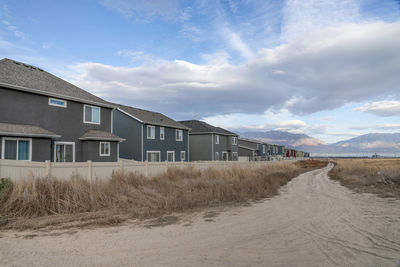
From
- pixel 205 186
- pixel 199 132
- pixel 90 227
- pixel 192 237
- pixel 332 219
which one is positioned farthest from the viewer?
pixel 199 132

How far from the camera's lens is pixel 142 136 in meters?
29.3

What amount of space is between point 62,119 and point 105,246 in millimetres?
15679

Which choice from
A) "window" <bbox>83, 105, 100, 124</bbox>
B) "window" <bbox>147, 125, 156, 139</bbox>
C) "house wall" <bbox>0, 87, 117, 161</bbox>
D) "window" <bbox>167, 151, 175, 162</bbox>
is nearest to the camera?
"house wall" <bbox>0, 87, 117, 161</bbox>

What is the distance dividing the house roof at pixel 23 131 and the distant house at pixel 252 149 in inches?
1596

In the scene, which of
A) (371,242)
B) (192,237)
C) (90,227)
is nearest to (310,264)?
(371,242)

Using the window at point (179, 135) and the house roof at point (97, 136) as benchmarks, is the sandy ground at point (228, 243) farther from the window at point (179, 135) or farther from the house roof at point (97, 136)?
the window at point (179, 135)

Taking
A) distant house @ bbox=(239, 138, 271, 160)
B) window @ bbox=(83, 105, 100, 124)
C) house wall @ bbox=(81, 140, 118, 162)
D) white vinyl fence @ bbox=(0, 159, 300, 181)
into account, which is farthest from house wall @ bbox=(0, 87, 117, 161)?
distant house @ bbox=(239, 138, 271, 160)

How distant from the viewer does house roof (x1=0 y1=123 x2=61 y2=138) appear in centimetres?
1482

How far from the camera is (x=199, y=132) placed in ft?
135

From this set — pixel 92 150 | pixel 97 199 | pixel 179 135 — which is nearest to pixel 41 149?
pixel 92 150

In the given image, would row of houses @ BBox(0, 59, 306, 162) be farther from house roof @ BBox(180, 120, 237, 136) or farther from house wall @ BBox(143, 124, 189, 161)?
house roof @ BBox(180, 120, 237, 136)

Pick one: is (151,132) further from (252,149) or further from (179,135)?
(252,149)

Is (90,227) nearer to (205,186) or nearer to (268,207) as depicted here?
(268,207)

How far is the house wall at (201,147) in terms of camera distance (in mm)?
40625
